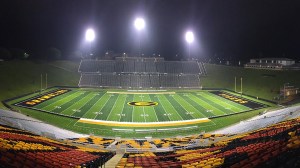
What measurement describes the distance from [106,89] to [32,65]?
19.8 meters

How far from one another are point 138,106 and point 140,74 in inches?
1059

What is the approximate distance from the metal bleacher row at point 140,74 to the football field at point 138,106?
10.8 metres

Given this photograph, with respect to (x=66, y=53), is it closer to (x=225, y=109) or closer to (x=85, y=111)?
(x=85, y=111)

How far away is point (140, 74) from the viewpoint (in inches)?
2601

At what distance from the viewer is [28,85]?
49.9m

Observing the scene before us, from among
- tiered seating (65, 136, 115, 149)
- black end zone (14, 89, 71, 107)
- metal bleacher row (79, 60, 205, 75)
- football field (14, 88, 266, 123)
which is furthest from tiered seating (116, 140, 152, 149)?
metal bleacher row (79, 60, 205, 75)

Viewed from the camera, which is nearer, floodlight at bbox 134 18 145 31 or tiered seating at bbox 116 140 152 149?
tiered seating at bbox 116 140 152 149

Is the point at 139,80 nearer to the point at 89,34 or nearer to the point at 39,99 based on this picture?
the point at 89,34

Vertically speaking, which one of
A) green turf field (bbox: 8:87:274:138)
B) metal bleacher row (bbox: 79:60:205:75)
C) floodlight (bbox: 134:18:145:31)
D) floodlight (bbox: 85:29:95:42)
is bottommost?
green turf field (bbox: 8:87:274:138)

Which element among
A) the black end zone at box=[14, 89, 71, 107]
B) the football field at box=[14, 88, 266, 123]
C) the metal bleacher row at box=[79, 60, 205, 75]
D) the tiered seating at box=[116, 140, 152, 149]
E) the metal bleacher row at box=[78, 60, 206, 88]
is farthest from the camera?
the metal bleacher row at box=[79, 60, 205, 75]

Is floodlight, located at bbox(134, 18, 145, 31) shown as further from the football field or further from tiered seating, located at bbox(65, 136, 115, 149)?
tiered seating, located at bbox(65, 136, 115, 149)

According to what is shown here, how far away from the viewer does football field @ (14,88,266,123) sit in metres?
34.1

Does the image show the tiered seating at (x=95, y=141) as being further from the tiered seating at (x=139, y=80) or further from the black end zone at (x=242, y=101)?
the tiered seating at (x=139, y=80)

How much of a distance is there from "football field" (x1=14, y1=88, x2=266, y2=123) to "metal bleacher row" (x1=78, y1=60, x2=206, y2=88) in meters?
10.8
